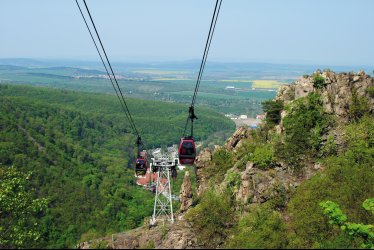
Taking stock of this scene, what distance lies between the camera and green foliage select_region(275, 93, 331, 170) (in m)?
27.2

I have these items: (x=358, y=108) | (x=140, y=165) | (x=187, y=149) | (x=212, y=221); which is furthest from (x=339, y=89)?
(x=140, y=165)

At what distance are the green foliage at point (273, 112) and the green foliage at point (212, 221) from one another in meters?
13.9

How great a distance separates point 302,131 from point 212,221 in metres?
12.9

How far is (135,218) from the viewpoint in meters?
79.3

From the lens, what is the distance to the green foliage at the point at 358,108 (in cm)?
2909

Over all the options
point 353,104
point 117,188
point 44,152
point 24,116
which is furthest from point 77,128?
point 353,104

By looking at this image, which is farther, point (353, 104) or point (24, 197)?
point (353, 104)

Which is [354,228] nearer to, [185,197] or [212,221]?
[212,221]

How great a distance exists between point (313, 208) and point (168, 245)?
8.78 m

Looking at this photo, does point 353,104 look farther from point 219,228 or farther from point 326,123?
point 219,228

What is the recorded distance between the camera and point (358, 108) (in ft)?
95.7

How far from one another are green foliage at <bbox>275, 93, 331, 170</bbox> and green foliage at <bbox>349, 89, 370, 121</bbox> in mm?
2097

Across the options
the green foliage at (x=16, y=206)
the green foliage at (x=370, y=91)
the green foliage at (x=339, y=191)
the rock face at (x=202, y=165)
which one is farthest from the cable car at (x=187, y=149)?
the green foliage at (x=370, y=91)

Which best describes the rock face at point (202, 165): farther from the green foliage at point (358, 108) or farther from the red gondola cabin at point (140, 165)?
the green foliage at point (358, 108)
